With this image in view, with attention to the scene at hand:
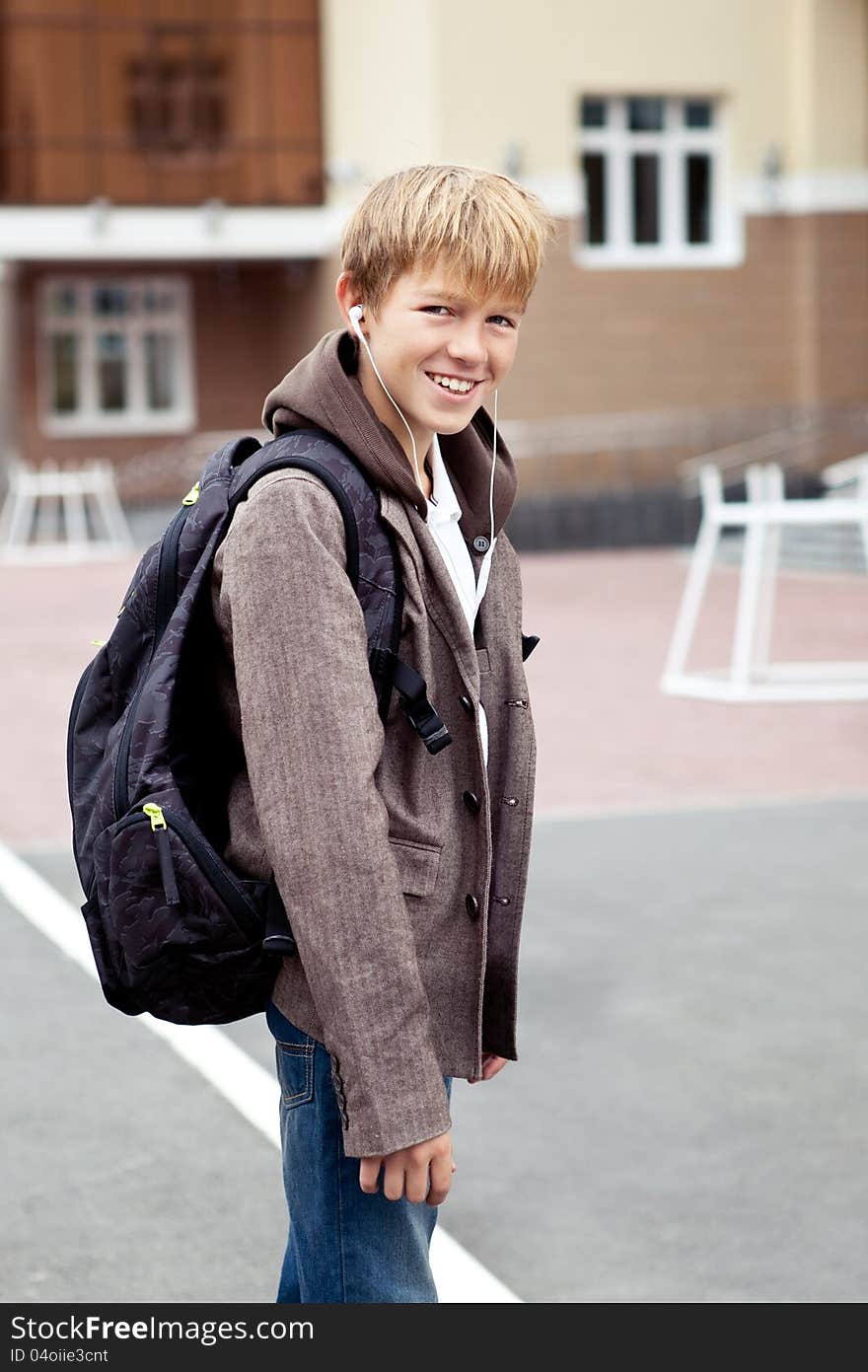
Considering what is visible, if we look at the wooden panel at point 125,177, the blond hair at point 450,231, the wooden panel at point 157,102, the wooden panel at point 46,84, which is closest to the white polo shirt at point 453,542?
the blond hair at point 450,231

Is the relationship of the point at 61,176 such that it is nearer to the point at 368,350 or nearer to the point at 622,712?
the point at 622,712

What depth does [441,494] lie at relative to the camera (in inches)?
91.8

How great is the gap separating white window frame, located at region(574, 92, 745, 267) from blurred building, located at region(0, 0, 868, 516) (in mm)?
33

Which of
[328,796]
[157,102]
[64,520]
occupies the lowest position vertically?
[64,520]

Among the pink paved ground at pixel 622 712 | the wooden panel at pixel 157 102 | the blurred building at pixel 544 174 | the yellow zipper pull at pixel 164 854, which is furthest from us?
the wooden panel at pixel 157 102

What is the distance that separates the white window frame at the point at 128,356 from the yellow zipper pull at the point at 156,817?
3011cm

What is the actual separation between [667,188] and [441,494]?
86.6 ft

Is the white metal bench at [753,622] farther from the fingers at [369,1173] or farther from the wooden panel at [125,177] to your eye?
the wooden panel at [125,177]

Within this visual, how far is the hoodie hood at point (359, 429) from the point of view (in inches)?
85.1

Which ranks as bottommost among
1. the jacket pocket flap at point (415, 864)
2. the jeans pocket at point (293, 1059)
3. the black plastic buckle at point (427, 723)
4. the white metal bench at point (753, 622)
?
the white metal bench at point (753, 622)

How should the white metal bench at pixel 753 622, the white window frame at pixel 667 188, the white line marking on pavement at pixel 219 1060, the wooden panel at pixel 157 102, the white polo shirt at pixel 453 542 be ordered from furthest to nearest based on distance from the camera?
the wooden panel at pixel 157 102 → the white window frame at pixel 667 188 → the white metal bench at pixel 753 622 → the white line marking on pavement at pixel 219 1060 → the white polo shirt at pixel 453 542

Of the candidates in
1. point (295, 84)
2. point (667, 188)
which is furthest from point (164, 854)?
point (295, 84)

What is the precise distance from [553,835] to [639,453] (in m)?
19.9
